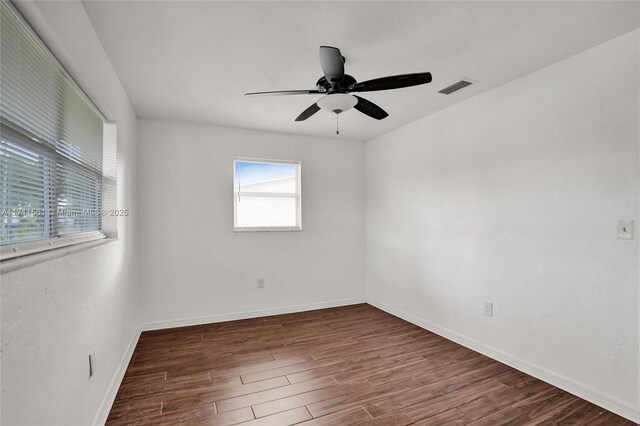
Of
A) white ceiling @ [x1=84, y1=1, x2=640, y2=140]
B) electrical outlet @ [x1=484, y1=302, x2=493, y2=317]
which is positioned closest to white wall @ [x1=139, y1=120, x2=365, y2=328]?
white ceiling @ [x1=84, y1=1, x2=640, y2=140]

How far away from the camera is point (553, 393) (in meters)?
2.27

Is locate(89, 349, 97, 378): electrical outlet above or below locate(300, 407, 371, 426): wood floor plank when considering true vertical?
above

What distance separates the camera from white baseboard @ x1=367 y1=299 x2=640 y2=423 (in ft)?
6.63

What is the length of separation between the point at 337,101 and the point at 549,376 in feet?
8.42

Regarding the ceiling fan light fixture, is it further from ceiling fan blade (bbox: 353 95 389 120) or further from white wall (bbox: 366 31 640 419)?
white wall (bbox: 366 31 640 419)

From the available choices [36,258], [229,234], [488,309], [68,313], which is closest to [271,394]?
[68,313]

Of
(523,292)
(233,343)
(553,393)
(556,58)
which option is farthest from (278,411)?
(556,58)

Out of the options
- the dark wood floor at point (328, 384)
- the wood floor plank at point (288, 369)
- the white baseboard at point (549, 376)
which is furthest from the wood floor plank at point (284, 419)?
the white baseboard at point (549, 376)

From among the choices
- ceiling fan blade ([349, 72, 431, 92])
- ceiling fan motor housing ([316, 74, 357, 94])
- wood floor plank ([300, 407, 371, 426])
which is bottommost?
wood floor plank ([300, 407, 371, 426])

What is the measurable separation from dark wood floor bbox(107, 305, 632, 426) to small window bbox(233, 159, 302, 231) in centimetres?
137

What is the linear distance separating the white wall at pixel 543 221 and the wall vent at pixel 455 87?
0.98 ft

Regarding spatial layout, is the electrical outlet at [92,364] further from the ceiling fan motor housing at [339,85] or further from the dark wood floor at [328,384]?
the ceiling fan motor housing at [339,85]

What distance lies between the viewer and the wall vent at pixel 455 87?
271 cm

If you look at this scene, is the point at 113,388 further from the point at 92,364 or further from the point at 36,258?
the point at 36,258
